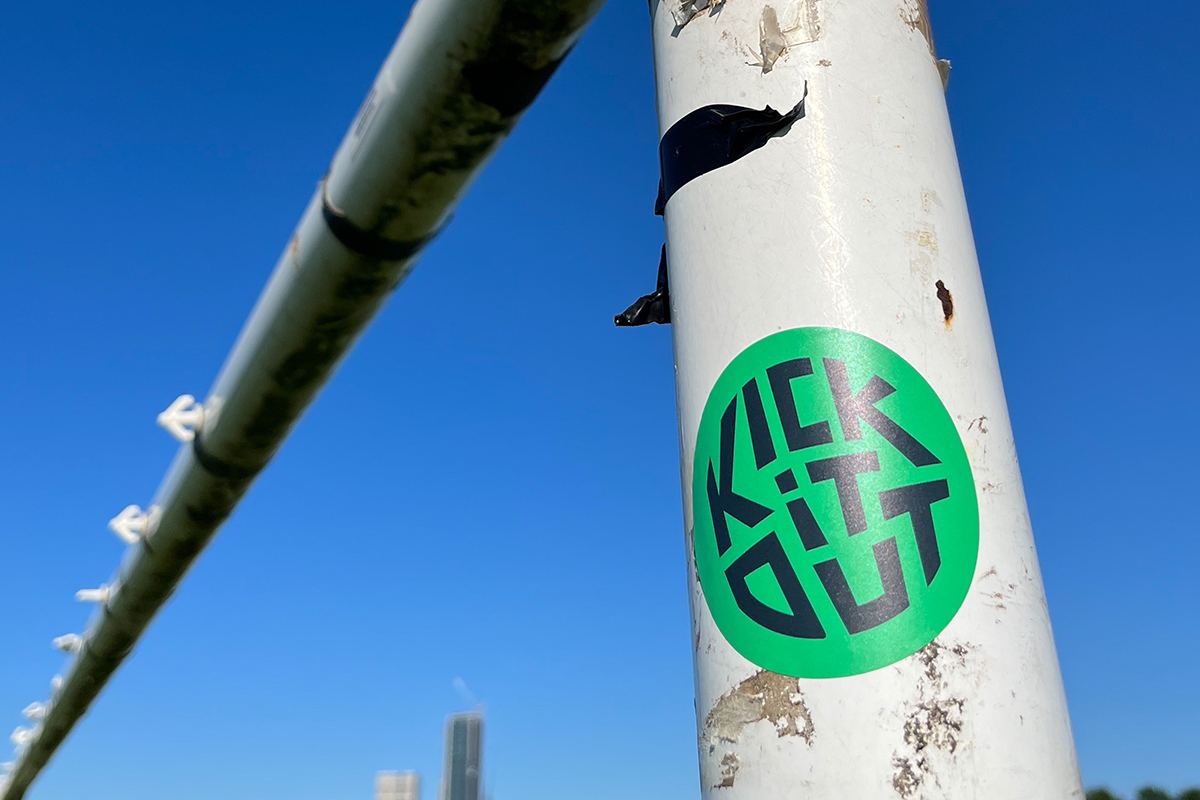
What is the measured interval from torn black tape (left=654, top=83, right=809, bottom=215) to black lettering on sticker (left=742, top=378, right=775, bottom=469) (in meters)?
0.49

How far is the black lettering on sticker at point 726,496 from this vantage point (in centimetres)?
170

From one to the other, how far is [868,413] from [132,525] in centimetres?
512

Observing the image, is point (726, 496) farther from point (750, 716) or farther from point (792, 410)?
point (750, 716)

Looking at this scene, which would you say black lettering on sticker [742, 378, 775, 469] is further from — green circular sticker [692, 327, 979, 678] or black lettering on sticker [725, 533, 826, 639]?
black lettering on sticker [725, 533, 826, 639]

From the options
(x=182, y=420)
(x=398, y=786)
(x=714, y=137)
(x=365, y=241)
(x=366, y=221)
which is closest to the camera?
(x=714, y=137)

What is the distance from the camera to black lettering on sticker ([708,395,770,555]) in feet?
5.57

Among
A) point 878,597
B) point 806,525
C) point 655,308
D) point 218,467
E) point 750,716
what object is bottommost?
point 750,716

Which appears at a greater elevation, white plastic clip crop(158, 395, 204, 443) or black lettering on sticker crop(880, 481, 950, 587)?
white plastic clip crop(158, 395, 204, 443)

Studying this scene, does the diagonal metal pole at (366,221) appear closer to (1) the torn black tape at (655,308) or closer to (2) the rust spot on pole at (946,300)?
(1) the torn black tape at (655,308)

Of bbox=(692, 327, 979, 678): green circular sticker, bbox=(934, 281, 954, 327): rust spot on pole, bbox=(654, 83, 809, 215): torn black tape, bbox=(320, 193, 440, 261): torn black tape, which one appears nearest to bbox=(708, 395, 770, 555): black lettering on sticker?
bbox=(692, 327, 979, 678): green circular sticker

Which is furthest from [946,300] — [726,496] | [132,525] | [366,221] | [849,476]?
[132,525]

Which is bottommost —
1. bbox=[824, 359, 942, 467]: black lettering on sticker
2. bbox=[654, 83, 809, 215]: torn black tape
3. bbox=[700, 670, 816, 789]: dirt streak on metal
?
bbox=[700, 670, 816, 789]: dirt streak on metal

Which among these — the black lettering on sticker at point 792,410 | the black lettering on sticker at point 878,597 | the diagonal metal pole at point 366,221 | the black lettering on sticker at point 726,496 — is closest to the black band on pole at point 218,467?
the diagonal metal pole at point 366,221

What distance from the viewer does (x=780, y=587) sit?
1598 mm
